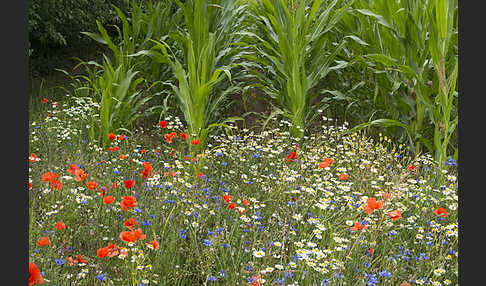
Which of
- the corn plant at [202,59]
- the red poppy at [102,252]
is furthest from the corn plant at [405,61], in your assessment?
the red poppy at [102,252]

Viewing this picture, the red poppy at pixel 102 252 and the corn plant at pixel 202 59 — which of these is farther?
the corn plant at pixel 202 59

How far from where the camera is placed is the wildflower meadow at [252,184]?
2029 mm

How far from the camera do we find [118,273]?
2.00m

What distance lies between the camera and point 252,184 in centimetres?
298

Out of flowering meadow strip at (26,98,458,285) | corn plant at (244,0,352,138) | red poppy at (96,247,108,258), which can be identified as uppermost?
corn plant at (244,0,352,138)

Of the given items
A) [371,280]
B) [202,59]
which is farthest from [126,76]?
[371,280]

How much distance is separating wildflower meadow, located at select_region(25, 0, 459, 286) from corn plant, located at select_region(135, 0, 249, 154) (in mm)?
17

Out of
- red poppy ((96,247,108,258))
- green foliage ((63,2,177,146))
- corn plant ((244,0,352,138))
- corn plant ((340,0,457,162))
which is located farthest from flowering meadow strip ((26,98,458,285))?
corn plant ((244,0,352,138))

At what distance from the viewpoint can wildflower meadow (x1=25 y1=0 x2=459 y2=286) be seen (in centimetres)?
203

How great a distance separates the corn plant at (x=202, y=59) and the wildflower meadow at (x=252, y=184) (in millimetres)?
17

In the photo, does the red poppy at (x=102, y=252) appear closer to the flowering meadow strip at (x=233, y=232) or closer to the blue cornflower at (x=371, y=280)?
the flowering meadow strip at (x=233, y=232)

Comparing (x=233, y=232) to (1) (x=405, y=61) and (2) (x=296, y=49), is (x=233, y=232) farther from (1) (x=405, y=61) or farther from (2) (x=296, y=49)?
(1) (x=405, y=61)

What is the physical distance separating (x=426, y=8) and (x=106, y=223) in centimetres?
278

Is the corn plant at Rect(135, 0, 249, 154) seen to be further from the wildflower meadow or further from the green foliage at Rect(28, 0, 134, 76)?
the green foliage at Rect(28, 0, 134, 76)
